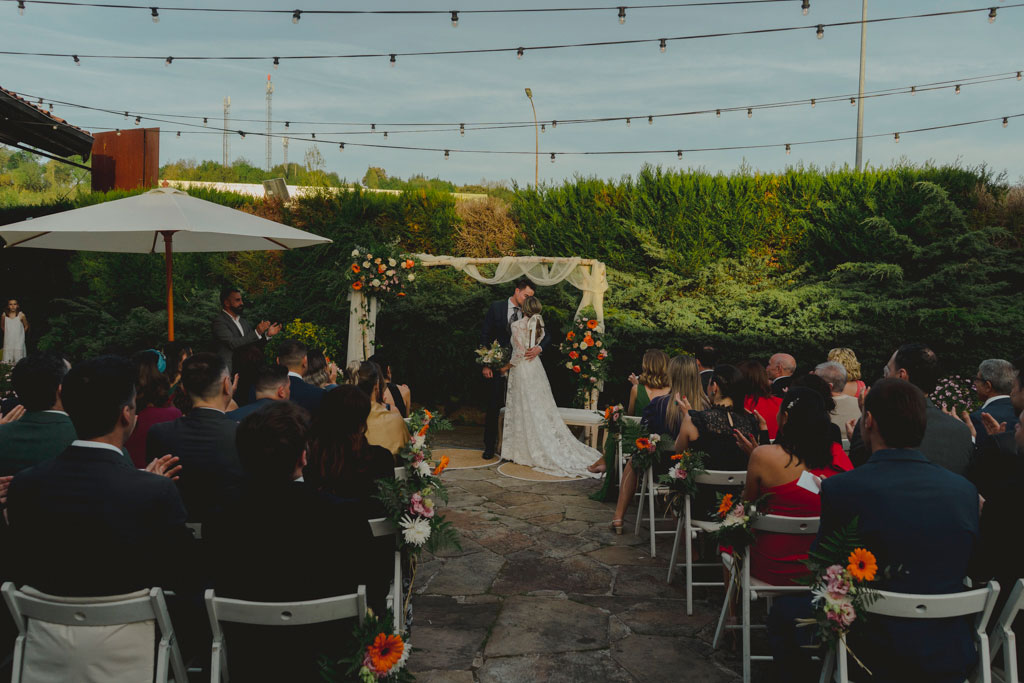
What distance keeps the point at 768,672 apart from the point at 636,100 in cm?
1384

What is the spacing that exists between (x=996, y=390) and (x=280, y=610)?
410 cm

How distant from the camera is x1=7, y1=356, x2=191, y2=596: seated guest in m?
2.19

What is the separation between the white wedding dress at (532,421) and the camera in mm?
8133

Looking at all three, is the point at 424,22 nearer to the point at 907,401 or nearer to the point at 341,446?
the point at 341,446

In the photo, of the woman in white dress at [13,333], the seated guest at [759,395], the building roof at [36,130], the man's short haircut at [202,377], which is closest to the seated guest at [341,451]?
the man's short haircut at [202,377]

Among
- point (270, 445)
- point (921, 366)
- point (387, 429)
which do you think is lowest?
point (387, 429)

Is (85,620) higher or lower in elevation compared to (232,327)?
lower

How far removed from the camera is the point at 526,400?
8.23 m

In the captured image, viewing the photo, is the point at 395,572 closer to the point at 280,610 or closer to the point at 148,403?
the point at 280,610

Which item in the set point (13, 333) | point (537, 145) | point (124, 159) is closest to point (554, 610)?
point (13, 333)

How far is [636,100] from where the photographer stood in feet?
50.9

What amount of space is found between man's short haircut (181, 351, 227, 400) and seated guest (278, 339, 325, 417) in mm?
1479

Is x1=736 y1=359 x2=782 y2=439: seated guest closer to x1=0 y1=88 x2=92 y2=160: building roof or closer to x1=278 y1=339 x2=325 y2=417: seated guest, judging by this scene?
x1=278 y1=339 x2=325 y2=417: seated guest

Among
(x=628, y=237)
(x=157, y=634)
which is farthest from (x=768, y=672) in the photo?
(x=628, y=237)
